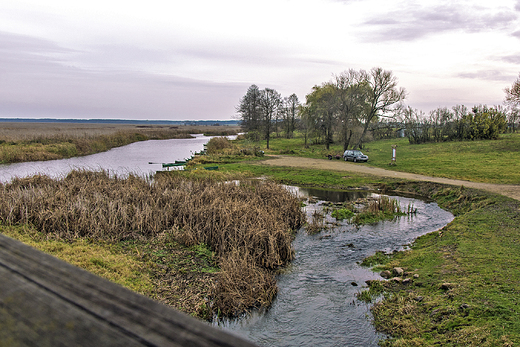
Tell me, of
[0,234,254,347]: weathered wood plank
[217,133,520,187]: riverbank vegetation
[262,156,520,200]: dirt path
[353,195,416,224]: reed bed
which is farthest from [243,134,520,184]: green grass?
[0,234,254,347]: weathered wood plank

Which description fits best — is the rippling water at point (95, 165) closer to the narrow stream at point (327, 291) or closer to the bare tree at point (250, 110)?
the narrow stream at point (327, 291)

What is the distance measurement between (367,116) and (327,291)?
38.2m

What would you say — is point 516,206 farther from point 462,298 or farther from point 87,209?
point 87,209

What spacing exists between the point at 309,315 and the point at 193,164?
2604cm

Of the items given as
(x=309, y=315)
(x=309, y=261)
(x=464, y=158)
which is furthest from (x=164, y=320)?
(x=464, y=158)

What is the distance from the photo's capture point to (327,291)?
8602 millimetres

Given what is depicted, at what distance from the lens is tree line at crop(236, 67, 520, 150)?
127ft

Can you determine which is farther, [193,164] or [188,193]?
[193,164]

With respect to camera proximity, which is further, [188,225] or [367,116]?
[367,116]

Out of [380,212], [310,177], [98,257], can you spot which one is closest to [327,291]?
[98,257]

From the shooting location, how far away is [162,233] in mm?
10781

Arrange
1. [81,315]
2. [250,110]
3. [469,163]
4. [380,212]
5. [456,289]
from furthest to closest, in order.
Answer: [250,110]
[469,163]
[380,212]
[456,289]
[81,315]

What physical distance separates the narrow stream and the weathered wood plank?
6426 millimetres

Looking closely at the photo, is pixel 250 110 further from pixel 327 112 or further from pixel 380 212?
pixel 380 212
